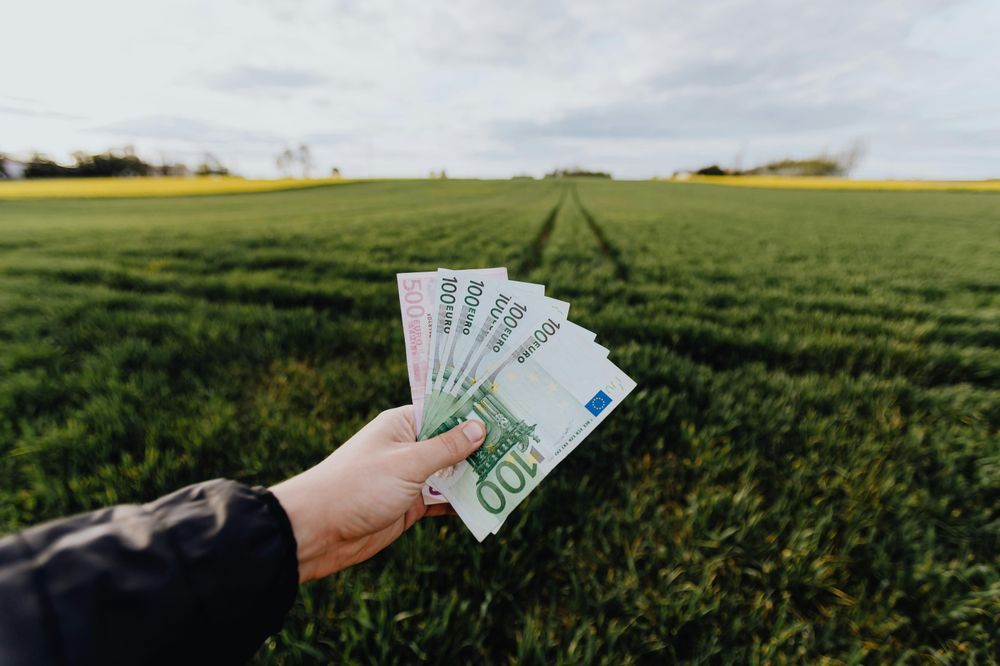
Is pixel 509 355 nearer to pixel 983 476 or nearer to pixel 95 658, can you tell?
pixel 95 658

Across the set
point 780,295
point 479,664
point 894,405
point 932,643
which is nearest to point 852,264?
point 780,295

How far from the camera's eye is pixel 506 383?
1.80 meters

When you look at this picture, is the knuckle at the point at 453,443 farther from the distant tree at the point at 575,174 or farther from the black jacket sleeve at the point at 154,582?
the distant tree at the point at 575,174

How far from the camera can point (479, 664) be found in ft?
5.21

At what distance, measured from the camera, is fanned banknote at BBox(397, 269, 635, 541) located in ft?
5.75

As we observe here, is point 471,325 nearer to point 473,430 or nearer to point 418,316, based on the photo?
point 418,316

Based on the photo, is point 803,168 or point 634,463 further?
point 803,168

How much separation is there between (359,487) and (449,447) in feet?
1.24

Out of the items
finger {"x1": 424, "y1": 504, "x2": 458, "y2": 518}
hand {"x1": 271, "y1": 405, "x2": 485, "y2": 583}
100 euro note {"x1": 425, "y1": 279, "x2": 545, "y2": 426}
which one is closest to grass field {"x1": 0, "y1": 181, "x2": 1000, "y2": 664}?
finger {"x1": 424, "y1": 504, "x2": 458, "y2": 518}

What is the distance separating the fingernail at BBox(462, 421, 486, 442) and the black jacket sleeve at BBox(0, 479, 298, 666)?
0.72 m

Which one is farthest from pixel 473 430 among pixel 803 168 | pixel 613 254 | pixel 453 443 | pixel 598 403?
pixel 803 168

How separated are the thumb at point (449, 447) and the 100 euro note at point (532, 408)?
0.25 ft

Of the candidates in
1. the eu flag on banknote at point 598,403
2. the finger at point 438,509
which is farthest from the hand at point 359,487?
the eu flag on banknote at point 598,403

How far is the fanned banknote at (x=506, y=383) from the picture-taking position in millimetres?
1754
